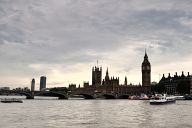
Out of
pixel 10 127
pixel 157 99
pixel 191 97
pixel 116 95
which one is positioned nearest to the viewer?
pixel 10 127

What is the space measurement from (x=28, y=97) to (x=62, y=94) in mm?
17408

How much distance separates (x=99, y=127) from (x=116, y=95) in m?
159

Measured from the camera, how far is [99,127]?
1631 inches

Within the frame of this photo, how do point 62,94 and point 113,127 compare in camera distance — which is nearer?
point 113,127

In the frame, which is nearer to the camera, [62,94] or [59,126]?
[59,126]

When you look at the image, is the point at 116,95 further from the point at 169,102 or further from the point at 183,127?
the point at 183,127

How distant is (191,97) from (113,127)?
501 feet

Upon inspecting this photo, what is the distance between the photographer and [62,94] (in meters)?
178

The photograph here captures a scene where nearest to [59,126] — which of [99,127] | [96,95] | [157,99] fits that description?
[99,127]

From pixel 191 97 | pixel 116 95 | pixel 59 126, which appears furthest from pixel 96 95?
pixel 59 126

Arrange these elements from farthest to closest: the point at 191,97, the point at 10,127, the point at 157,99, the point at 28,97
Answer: the point at 191,97 → the point at 28,97 → the point at 157,99 → the point at 10,127

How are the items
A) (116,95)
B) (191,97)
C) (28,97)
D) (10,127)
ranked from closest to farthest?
(10,127)
(28,97)
(191,97)
(116,95)

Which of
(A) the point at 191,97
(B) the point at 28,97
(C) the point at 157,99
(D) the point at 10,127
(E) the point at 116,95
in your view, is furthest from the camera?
(E) the point at 116,95

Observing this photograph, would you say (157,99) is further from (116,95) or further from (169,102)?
(116,95)
